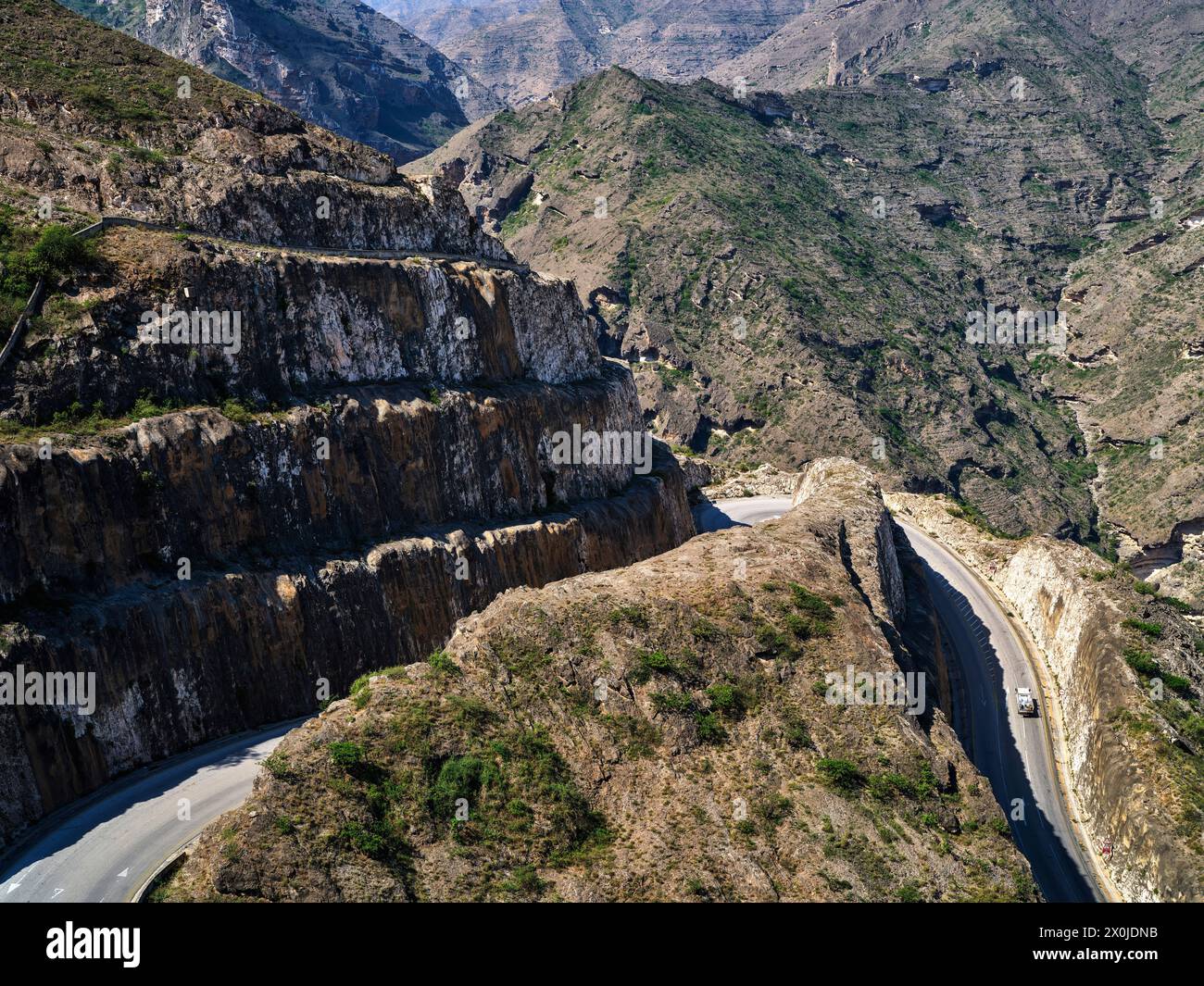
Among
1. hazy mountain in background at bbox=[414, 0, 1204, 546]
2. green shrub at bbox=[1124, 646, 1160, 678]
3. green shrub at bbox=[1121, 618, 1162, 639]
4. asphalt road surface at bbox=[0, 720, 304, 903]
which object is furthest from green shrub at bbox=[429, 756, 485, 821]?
hazy mountain in background at bbox=[414, 0, 1204, 546]

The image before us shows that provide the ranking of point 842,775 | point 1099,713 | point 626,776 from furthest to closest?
point 1099,713 → point 842,775 → point 626,776

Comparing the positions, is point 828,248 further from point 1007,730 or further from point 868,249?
point 1007,730

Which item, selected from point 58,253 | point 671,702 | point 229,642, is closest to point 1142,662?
point 671,702

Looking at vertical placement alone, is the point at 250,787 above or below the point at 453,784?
below

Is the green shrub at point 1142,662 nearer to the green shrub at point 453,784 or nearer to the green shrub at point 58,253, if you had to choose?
the green shrub at point 453,784

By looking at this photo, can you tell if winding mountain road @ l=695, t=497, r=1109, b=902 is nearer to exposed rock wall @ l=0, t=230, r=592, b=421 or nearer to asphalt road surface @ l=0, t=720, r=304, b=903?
exposed rock wall @ l=0, t=230, r=592, b=421
